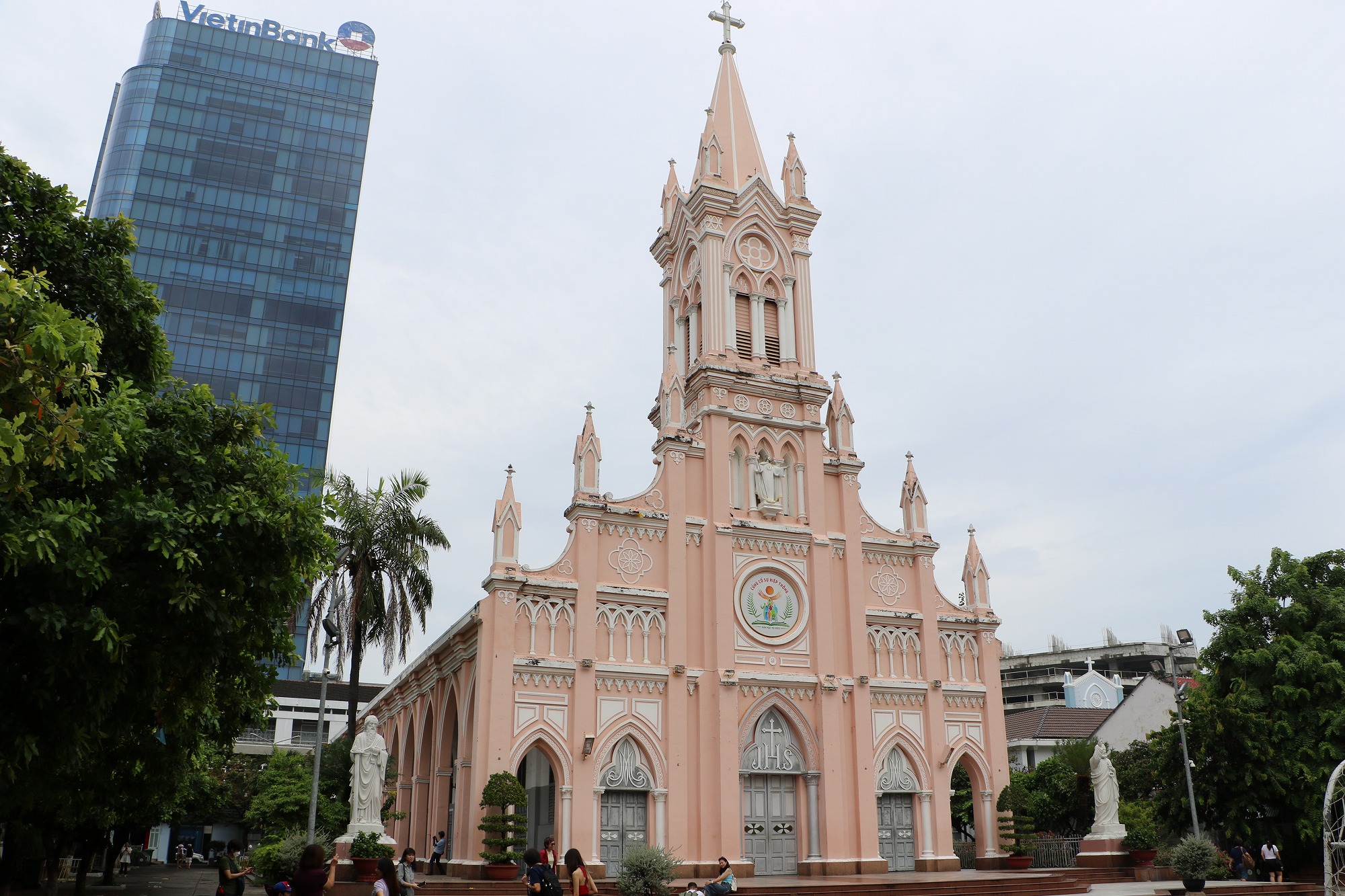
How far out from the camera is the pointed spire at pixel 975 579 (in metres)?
32.3

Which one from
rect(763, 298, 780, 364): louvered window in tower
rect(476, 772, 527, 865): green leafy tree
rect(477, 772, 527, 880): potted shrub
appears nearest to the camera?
rect(477, 772, 527, 880): potted shrub

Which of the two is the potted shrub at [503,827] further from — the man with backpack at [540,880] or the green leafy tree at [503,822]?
the man with backpack at [540,880]

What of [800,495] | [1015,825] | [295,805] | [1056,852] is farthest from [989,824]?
[295,805]

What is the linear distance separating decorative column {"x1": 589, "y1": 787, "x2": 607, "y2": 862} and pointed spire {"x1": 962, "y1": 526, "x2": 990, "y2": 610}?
13136 millimetres

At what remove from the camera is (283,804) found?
123 ft

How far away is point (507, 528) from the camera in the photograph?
27.3 metres

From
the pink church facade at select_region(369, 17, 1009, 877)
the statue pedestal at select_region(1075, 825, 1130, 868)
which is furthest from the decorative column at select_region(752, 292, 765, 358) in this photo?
the statue pedestal at select_region(1075, 825, 1130, 868)

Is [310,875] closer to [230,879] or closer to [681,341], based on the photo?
[230,879]

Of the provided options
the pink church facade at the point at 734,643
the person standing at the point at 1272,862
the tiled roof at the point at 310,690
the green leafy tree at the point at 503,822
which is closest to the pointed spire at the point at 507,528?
the pink church facade at the point at 734,643

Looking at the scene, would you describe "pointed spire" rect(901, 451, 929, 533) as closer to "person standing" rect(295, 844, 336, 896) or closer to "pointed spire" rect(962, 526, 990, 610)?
"pointed spire" rect(962, 526, 990, 610)

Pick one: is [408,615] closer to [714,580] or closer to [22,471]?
[714,580]

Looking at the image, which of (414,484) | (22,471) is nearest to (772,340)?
(414,484)

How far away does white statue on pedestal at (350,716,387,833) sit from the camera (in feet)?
79.5

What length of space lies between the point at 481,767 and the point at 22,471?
17.0 meters
